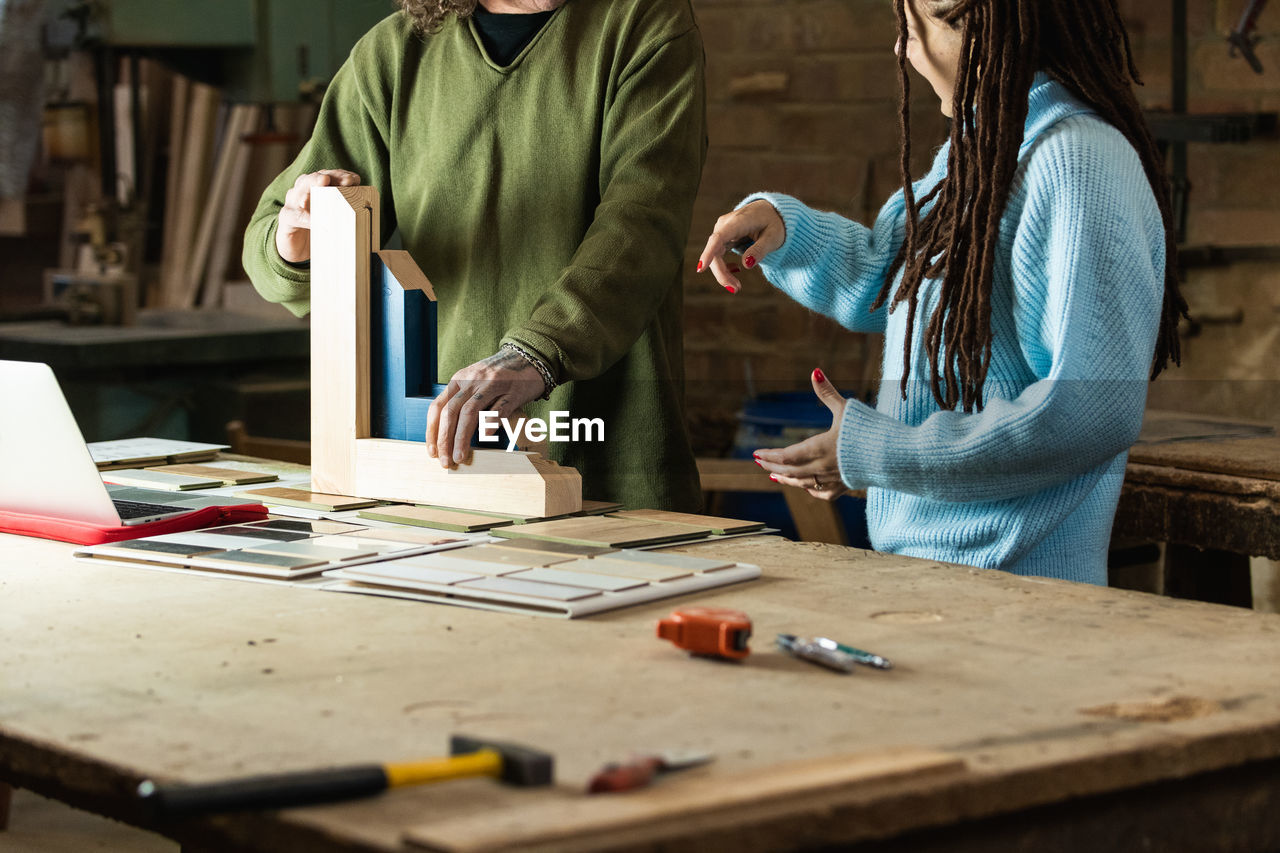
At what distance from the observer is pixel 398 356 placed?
188 centimetres

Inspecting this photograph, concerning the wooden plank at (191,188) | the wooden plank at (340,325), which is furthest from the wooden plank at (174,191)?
the wooden plank at (340,325)

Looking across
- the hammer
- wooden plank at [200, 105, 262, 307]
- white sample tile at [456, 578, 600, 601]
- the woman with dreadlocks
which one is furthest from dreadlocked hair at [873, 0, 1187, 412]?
wooden plank at [200, 105, 262, 307]

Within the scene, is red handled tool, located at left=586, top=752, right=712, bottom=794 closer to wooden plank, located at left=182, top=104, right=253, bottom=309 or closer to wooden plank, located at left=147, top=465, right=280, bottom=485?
wooden plank, located at left=147, top=465, right=280, bottom=485

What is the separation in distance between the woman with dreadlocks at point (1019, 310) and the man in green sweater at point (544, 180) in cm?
41

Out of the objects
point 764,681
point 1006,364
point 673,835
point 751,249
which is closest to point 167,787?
point 673,835

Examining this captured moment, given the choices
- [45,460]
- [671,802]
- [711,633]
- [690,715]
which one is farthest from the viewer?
[45,460]

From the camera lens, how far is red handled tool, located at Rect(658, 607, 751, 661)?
112 cm

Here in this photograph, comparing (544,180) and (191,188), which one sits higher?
(191,188)

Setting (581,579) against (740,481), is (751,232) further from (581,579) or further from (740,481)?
(740,481)

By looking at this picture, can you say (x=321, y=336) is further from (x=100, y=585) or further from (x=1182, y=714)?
(x=1182, y=714)

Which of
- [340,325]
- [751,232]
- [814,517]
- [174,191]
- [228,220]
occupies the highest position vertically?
[174,191]

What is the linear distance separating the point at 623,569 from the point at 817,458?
25 centimetres

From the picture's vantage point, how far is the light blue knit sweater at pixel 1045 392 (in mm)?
1387

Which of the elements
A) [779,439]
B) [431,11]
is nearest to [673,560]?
[431,11]
